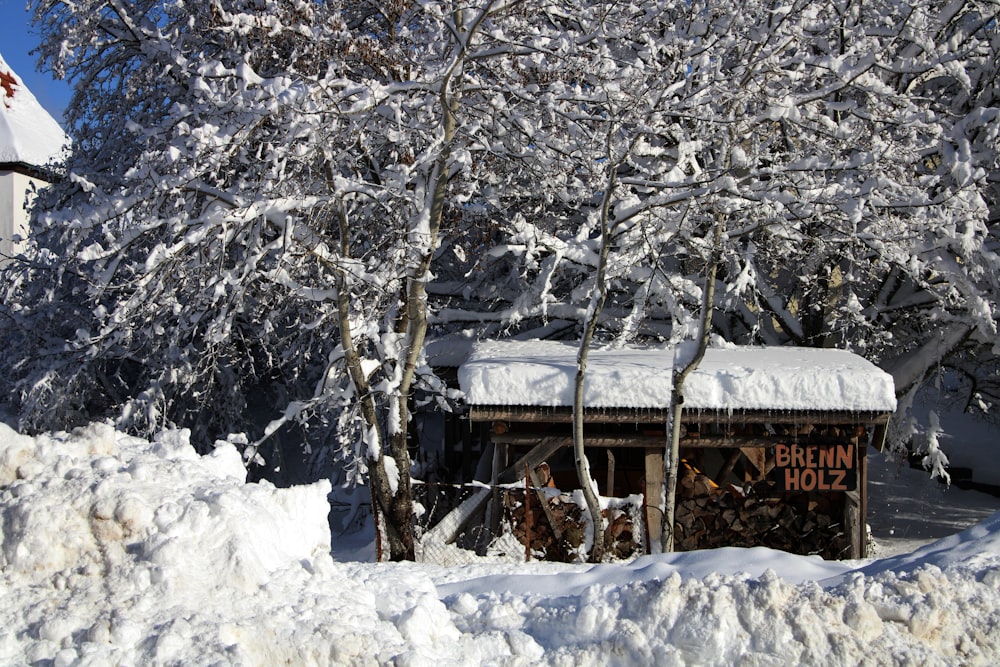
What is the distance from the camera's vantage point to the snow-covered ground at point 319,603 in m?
3.87

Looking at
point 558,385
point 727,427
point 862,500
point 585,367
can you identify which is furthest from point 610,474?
Answer: point 862,500

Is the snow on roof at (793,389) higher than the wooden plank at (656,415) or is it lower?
higher

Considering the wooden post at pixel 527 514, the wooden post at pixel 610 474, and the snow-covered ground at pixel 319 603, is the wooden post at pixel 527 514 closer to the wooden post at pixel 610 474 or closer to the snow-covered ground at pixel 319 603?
the wooden post at pixel 610 474

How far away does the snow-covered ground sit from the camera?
387 cm

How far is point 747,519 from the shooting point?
9.92 metres

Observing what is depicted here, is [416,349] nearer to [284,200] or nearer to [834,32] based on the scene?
[284,200]

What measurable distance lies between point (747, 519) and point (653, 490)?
123cm

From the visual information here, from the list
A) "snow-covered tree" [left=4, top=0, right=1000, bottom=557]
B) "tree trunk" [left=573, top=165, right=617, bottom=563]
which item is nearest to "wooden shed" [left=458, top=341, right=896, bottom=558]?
"tree trunk" [left=573, top=165, right=617, bottom=563]

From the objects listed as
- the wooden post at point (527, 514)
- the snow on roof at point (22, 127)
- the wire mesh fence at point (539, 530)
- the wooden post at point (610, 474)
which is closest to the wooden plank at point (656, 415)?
the wooden post at point (527, 514)

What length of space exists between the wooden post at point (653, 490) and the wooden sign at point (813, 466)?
48.8 inches

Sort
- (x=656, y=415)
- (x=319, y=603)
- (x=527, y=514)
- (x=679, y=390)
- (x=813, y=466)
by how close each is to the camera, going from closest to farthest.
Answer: (x=319, y=603)
(x=679, y=390)
(x=527, y=514)
(x=656, y=415)
(x=813, y=466)

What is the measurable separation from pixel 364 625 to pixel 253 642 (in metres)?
0.53

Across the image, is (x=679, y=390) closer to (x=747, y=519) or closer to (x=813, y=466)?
(x=813, y=466)

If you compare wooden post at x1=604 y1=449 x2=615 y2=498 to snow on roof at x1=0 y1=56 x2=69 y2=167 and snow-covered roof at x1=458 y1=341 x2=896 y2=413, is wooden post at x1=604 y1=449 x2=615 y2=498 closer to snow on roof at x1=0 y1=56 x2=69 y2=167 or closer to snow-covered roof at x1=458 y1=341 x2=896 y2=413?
snow-covered roof at x1=458 y1=341 x2=896 y2=413
